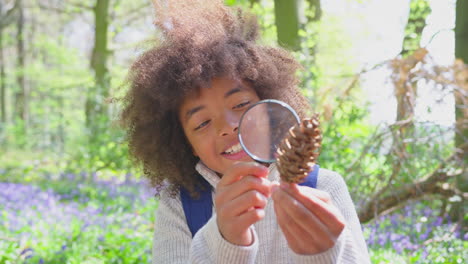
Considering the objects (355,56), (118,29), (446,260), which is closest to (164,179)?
(446,260)

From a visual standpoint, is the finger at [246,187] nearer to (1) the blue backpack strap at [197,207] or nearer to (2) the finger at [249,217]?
(2) the finger at [249,217]

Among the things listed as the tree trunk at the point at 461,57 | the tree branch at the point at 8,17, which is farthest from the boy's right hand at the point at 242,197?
the tree branch at the point at 8,17

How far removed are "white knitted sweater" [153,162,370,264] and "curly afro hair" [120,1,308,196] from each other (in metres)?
0.20

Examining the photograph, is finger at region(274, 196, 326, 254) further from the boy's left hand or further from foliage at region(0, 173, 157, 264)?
foliage at region(0, 173, 157, 264)

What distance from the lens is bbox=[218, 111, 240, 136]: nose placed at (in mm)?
2010

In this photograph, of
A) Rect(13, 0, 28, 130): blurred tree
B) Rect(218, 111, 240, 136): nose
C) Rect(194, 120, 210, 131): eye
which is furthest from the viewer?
Rect(13, 0, 28, 130): blurred tree

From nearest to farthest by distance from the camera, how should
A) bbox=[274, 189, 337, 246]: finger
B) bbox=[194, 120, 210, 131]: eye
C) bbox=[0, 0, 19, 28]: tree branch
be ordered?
bbox=[274, 189, 337, 246]: finger → bbox=[194, 120, 210, 131]: eye → bbox=[0, 0, 19, 28]: tree branch

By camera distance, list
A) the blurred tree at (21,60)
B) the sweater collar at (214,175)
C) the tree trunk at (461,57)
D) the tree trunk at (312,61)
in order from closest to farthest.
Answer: the sweater collar at (214,175) → the tree trunk at (461,57) → the tree trunk at (312,61) → the blurred tree at (21,60)

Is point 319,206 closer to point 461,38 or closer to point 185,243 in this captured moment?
point 185,243

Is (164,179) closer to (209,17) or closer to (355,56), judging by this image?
(209,17)

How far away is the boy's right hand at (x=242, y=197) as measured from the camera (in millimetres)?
1561

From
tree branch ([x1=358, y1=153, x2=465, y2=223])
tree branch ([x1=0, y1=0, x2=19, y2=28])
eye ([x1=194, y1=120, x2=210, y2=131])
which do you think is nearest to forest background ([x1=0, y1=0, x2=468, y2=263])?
tree branch ([x1=358, y1=153, x2=465, y2=223])

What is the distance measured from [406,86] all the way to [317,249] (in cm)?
274

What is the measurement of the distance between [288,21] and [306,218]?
14.6 ft
